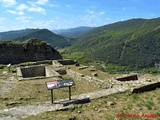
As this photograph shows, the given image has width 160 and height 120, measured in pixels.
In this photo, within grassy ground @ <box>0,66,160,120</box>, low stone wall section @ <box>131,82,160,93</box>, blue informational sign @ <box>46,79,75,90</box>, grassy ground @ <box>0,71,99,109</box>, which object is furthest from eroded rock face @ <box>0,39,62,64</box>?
low stone wall section @ <box>131,82,160,93</box>

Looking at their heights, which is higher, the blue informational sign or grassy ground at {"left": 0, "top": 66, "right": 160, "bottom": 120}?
the blue informational sign

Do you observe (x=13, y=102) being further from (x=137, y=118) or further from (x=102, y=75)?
(x=102, y=75)

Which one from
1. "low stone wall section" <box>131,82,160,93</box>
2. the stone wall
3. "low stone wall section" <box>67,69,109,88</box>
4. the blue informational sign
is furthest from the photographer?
the stone wall

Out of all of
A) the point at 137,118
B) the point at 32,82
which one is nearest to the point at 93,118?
the point at 137,118

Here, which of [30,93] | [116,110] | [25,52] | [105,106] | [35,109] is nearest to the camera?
[116,110]

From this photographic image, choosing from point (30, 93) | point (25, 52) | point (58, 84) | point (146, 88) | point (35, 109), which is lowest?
point (30, 93)

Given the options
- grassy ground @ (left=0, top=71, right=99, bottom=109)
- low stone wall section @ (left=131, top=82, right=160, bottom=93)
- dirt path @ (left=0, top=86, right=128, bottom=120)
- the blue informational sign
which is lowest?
grassy ground @ (left=0, top=71, right=99, bottom=109)

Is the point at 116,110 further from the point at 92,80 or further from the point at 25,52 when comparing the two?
the point at 25,52

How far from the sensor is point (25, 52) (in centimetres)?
3272

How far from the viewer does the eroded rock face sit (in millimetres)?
31530

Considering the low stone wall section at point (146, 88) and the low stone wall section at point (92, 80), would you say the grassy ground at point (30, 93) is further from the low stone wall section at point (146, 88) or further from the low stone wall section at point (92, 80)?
the low stone wall section at point (146, 88)

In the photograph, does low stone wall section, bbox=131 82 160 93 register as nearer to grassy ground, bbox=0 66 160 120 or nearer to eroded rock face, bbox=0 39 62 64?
grassy ground, bbox=0 66 160 120

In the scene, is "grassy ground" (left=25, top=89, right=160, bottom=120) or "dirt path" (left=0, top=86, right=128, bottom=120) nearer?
"grassy ground" (left=25, top=89, right=160, bottom=120)

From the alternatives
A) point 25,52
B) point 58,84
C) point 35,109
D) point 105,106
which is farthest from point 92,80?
point 25,52
